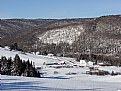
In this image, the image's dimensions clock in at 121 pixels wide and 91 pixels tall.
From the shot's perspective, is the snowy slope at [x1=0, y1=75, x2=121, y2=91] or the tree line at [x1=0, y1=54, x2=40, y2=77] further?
the tree line at [x1=0, y1=54, x2=40, y2=77]

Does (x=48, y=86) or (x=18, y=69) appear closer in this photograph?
(x=48, y=86)

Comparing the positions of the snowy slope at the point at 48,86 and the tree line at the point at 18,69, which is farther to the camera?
the tree line at the point at 18,69

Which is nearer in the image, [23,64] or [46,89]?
[46,89]

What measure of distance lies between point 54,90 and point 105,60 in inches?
4994

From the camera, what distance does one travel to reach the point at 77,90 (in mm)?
25125

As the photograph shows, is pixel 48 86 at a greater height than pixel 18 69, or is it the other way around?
pixel 48 86

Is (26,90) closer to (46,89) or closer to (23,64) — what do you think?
(46,89)

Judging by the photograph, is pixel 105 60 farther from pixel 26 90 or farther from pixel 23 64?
pixel 26 90

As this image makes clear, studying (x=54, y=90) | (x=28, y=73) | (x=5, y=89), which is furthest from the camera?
(x=28, y=73)

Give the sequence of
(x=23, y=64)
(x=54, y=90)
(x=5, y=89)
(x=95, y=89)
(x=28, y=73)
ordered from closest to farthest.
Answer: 1. (x=5, y=89)
2. (x=54, y=90)
3. (x=95, y=89)
4. (x=28, y=73)
5. (x=23, y=64)

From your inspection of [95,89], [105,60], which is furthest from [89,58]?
[95,89]

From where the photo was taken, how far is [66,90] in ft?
79.7

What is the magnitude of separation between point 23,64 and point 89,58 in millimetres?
93734

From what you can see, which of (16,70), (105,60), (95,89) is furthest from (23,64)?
(105,60)
